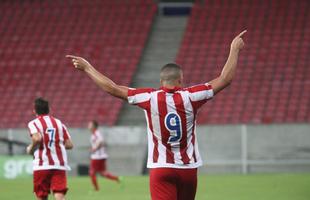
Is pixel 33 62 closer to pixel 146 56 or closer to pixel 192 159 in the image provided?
pixel 146 56

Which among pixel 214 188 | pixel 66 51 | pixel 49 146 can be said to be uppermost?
pixel 66 51

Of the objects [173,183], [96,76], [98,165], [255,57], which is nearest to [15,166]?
[98,165]

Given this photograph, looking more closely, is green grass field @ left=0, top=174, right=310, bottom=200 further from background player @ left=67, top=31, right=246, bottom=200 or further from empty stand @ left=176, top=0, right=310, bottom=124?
background player @ left=67, top=31, right=246, bottom=200

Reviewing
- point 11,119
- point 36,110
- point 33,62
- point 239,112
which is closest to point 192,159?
point 36,110

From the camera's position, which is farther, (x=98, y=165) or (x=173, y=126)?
(x=98, y=165)

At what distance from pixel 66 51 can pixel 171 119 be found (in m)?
24.9

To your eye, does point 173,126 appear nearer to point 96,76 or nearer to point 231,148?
point 96,76

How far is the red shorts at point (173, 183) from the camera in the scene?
8.61 metres

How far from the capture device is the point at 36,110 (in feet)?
40.4

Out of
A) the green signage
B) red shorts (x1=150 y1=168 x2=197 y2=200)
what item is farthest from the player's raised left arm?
the green signage

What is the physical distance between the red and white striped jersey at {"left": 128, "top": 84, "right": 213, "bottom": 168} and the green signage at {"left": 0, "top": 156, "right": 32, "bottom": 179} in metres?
18.8

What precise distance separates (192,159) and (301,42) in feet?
77.7

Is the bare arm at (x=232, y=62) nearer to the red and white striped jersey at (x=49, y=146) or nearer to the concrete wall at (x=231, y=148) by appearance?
the red and white striped jersey at (x=49, y=146)

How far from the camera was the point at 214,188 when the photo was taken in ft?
68.7
